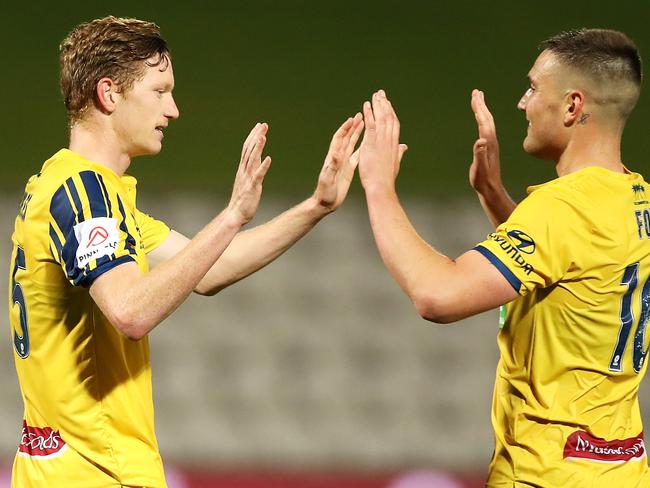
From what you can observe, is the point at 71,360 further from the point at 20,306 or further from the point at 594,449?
the point at 594,449

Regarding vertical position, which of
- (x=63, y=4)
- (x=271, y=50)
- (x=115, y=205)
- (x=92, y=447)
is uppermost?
(x=63, y=4)

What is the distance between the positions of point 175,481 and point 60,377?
2.37m

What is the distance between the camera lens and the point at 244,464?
428 centimetres

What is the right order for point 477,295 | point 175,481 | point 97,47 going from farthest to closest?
point 175,481 → point 97,47 → point 477,295

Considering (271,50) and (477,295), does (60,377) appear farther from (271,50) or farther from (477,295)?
(271,50)

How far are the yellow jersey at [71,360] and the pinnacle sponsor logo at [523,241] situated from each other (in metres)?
0.68

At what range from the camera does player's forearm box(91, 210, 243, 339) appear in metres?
1.80

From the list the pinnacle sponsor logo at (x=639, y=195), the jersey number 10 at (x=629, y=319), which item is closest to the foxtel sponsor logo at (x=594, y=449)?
the jersey number 10 at (x=629, y=319)

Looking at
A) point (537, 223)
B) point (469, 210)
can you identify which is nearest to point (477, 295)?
point (537, 223)

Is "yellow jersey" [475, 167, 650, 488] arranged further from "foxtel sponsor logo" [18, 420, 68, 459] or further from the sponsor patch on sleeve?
"foxtel sponsor logo" [18, 420, 68, 459]

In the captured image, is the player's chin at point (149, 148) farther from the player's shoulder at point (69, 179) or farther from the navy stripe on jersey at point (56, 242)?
the navy stripe on jersey at point (56, 242)

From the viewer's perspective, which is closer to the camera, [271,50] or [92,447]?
[92,447]

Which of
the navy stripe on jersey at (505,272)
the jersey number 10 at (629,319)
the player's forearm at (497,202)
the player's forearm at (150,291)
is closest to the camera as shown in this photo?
the player's forearm at (150,291)

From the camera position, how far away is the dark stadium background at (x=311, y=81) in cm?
437
